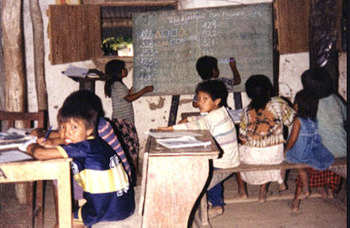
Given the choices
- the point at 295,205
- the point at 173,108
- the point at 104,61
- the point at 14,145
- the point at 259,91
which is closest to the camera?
the point at 14,145

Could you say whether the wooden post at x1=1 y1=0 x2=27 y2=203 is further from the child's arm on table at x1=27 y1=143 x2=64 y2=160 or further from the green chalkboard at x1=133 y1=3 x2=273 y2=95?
the child's arm on table at x1=27 y1=143 x2=64 y2=160

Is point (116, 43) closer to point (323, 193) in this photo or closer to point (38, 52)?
point (38, 52)

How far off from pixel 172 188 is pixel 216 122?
848 mm

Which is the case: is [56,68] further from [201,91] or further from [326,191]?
[326,191]

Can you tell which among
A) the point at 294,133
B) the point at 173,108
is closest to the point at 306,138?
the point at 294,133

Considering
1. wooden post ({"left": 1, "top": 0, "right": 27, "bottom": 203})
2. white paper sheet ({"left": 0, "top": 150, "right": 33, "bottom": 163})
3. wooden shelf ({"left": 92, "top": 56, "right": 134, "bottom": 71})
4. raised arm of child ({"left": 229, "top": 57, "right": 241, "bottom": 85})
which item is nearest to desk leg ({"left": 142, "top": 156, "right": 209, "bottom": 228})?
white paper sheet ({"left": 0, "top": 150, "right": 33, "bottom": 163})

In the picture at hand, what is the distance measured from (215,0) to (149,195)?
3.58 m

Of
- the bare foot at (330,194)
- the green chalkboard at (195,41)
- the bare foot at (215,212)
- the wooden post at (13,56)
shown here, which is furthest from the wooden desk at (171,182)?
the green chalkboard at (195,41)

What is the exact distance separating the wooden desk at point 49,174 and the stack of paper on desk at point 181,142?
2.20 feet

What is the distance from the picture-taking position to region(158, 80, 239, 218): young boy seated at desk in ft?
9.18

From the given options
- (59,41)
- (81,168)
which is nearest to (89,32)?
(59,41)

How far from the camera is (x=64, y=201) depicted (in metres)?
1.81

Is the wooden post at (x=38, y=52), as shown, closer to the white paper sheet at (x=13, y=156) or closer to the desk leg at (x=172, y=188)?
the white paper sheet at (x=13, y=156)

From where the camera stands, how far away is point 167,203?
7.09ft
